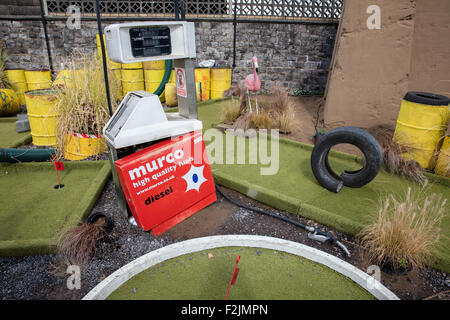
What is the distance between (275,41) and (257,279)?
8171 mm

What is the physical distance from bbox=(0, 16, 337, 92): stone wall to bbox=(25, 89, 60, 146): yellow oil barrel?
4791mm

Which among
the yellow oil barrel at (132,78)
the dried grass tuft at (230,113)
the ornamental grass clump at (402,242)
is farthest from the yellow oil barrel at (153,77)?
the ornamental grass clump at (402,242)

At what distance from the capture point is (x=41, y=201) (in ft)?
9.76

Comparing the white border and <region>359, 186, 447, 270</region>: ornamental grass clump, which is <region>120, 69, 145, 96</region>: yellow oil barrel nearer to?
the white border

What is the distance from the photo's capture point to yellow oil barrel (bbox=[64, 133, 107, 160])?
3832 mm

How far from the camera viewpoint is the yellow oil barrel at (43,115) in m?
4.00

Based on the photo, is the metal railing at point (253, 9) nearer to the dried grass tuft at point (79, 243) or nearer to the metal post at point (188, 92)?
the metal post at point (188, 92)

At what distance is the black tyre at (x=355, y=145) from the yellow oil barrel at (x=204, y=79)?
4836 mm

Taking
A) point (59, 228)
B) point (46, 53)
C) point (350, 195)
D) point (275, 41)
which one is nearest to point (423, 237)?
point (350, 195)

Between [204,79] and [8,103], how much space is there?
432 centimetres

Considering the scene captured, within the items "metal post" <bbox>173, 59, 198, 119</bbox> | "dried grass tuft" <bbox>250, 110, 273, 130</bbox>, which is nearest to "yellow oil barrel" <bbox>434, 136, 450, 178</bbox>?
"dried grass tuft" <bbox>250, 110, 273, 130</bbox>

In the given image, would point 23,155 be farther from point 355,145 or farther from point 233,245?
point 355,145

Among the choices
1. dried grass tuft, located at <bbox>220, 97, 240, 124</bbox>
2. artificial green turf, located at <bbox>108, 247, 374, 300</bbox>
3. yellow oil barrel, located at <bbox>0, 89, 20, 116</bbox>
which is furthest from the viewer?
yellow oil barrel, located at <bbox>0, 89, 20, 116</bbox>

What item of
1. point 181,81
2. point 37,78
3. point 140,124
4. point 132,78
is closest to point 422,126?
point 181,81
